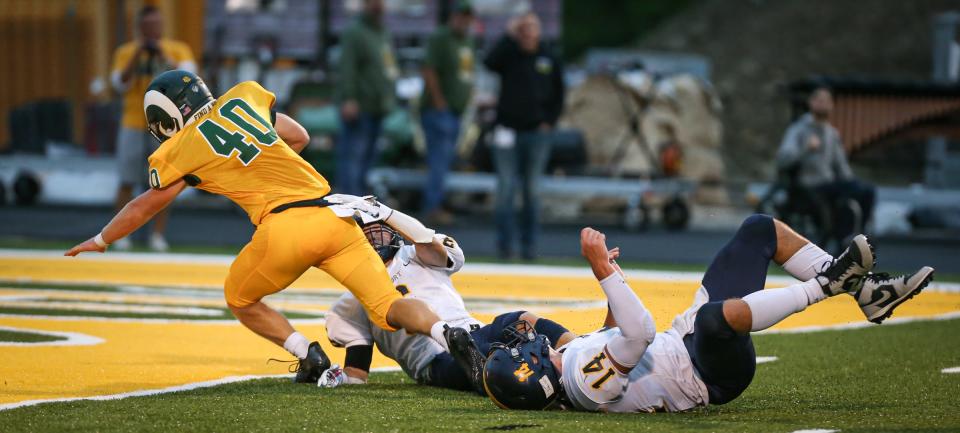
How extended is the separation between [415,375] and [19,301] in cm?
416

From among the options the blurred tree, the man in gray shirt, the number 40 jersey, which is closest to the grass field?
the number 40 jersey

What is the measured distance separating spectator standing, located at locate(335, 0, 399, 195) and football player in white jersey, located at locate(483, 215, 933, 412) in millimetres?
10178

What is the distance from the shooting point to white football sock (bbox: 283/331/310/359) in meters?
7.26

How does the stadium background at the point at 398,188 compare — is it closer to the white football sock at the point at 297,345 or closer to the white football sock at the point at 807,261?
the white football sock at the point at 297,345

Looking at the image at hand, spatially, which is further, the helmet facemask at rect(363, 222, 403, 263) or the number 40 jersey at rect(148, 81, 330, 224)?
the helmet facemask at rect(363, 222, 403, 263)

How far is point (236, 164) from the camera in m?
7.11

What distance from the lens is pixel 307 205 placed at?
710 cm

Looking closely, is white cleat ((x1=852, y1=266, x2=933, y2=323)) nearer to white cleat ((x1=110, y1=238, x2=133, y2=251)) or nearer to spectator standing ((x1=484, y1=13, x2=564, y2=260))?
spectator standing ((x1=484, y1=13, x2=564, y2=260))

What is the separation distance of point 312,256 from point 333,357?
4.57 feet

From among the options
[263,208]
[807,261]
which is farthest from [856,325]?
[263,208]

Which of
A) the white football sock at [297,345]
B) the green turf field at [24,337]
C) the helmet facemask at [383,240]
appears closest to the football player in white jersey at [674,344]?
the helmet facemask at [383,240]

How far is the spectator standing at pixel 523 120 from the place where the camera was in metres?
14.4

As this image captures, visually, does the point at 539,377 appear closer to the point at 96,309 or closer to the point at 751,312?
the point at 751,312

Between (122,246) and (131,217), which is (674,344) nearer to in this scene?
(131,217)
